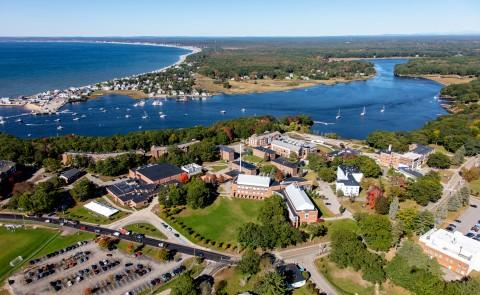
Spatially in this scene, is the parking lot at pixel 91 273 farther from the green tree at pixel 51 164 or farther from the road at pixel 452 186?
the road at pixel 452 186

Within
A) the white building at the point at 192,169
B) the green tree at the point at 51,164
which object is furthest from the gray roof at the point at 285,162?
the green tree at the point at 51,164

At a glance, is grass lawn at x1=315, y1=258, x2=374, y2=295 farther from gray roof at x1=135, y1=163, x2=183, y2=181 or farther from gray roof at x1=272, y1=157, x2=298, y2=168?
gray roof at x1=135, y1=163, x2=183, y2=181

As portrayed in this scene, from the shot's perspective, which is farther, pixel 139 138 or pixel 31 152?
pixel 139 138

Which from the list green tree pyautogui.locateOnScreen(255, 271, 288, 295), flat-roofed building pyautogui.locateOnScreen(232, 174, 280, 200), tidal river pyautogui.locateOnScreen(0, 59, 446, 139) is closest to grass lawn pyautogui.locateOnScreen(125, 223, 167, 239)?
flat-roofed building pyautogui.locateOnScreen(232, 174, 280, 200)

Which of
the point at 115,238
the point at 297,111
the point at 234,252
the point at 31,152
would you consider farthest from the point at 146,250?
the point at 297,111

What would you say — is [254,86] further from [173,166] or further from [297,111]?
[173,166]
